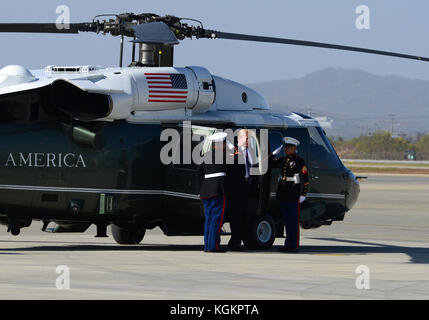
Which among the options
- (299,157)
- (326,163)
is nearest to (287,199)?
(299,157)

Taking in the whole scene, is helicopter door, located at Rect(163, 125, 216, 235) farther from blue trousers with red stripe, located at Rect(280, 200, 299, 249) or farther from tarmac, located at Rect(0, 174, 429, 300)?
blue trousers with red stripe, located at Rect(280, 200, 299, 249)

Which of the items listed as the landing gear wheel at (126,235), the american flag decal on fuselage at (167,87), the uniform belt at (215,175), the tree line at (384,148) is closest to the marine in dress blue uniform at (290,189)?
the uniform belt at (215,175)

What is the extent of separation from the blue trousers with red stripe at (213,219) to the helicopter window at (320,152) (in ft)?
9.26

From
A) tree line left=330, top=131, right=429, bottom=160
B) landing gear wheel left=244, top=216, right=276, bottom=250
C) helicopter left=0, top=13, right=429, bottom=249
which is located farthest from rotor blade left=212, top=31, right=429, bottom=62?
tree line left=330, top=131, right=429, bottom=160

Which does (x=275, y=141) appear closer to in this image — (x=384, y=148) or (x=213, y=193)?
(x=213, y=193)

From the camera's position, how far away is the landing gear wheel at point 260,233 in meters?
15.4

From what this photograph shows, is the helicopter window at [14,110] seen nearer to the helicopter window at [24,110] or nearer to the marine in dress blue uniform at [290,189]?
the helicopter window at [24,110]

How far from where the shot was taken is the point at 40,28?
14664 mm

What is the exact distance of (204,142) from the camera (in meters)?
15.2

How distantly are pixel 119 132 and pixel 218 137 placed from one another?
5.25ft

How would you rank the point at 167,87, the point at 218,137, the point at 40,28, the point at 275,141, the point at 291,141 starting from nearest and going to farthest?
the point at 40,28 → the point at 218,137 → the point at 167,87 → the point at 291,141 → the point at 275,141

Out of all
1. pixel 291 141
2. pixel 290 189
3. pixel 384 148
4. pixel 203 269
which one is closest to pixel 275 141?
pixel 291 141

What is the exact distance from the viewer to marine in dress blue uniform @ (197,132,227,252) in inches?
579

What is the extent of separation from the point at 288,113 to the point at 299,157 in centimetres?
197
